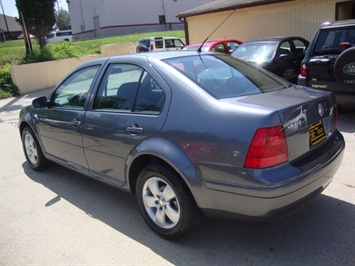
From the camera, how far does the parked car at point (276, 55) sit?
333 inches

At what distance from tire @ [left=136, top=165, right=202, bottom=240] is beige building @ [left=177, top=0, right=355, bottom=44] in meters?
11.0

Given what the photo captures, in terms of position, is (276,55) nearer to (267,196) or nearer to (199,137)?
(199,137)

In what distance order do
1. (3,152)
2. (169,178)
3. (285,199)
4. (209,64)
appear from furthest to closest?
(3,152), (209,64), (169,178), (285,199)

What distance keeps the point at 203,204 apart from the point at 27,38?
55.3 ft

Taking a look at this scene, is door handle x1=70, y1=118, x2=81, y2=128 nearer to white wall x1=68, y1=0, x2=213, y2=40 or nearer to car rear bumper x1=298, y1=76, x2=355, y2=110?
car rear bumper x1=298, y1=76, x2=355, y2=110

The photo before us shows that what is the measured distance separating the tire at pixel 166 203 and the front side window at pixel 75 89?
1.27 metres

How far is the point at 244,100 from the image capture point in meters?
2.79

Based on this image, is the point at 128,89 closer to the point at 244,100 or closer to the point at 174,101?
the point at 174,101

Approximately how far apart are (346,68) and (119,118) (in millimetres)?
3914

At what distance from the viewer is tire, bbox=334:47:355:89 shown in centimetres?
539

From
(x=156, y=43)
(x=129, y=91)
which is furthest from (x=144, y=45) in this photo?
(x=129, y=91)

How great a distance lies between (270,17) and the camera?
1398cm

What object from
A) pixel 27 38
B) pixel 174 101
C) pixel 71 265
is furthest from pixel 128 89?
pixel 27 38

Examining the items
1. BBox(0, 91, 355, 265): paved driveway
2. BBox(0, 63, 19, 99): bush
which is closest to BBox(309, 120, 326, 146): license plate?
BBox(0, 91, 355, 265): paved driveway
